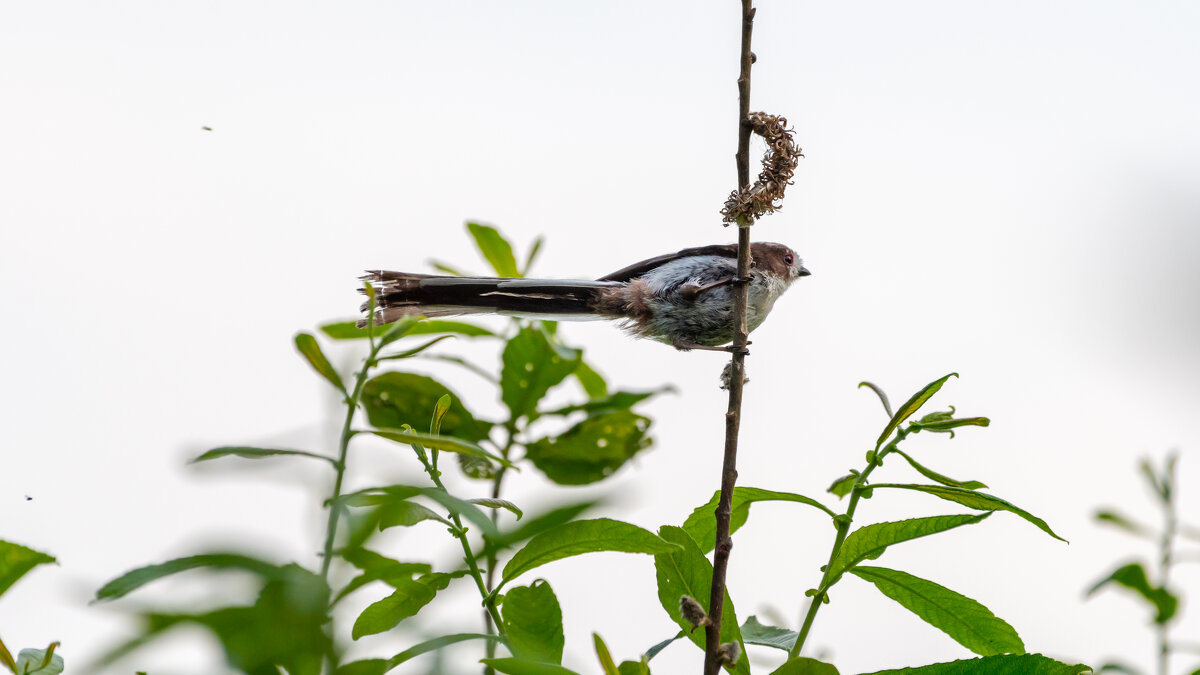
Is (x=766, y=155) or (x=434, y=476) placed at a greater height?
(x=766, y=155)

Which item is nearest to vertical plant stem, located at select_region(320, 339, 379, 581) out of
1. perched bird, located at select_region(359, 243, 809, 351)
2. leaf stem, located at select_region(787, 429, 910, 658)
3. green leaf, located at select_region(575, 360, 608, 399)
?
leaf stem, located at select_region(787, 429, 910, 658)

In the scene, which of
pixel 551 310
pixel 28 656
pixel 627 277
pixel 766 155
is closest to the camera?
pixel 28 656

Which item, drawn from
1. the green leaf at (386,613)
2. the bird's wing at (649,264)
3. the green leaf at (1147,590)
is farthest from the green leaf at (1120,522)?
the bird's wing at (649,264)

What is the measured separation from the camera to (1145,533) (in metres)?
2.65

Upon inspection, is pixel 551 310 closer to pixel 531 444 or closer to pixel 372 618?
pixel 531 444

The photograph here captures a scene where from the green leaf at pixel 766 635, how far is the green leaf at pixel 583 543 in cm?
43

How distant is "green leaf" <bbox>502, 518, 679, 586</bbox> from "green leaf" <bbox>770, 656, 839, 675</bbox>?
28cm

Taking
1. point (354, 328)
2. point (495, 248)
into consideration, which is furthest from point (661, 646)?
point (495, 248)

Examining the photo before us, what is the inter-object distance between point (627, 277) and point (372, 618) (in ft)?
12.0

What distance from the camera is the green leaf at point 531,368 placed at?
3.29 m

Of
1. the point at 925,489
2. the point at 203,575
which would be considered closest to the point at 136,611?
the point at 203,575

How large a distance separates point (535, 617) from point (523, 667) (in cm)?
50

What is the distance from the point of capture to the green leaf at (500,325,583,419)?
329 cm

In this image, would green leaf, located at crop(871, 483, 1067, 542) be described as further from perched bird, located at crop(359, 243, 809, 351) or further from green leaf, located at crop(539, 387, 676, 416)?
perched bird, located at crop(359, 243, 809, 351)
